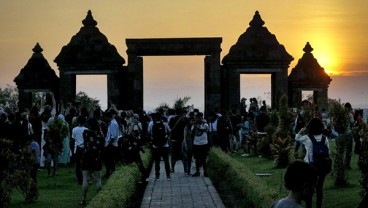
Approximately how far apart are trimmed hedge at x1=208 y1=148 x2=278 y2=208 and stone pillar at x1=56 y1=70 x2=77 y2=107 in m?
14.0

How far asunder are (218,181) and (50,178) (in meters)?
4.52

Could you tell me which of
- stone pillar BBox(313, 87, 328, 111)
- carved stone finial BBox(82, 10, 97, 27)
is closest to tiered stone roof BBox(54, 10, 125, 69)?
carved stone finial BBox(82, 10, 97, 27)

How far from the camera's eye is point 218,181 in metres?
22.1

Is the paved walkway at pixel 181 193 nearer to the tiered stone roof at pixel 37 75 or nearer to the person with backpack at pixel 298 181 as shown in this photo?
the person with backpack at pixel 298 181

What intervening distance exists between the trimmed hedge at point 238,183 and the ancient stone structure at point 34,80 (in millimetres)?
15155

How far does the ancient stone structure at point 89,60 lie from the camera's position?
38.9m

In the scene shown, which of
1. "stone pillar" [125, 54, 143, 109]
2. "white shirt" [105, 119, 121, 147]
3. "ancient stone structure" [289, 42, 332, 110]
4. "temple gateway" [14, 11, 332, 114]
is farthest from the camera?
"ancient stone structure" [289, 42, 332, 110]

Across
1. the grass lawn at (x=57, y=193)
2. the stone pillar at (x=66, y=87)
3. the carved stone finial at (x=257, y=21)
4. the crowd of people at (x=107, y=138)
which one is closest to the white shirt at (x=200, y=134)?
the crowd of people at (x=107, y=138)

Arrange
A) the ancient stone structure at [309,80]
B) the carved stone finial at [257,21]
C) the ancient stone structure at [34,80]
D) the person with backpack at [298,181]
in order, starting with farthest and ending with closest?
the ancient stone structure at [34,80], the ancient stone structure at [309,80], the carved stone finial at [257,21], the person with backpack at [298,181]

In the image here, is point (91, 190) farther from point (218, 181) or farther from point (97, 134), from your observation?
point (218, 181)

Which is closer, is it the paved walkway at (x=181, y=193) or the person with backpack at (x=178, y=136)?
the paved walkway at (x=181, y=193)

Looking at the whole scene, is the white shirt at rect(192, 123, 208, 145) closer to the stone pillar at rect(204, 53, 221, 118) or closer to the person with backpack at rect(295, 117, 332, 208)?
the person with backpack at rect(295, 117, 332, 208)

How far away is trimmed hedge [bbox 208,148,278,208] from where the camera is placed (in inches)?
573

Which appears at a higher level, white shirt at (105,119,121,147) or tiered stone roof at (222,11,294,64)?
tiered stone roof at (222,11,294,64)
